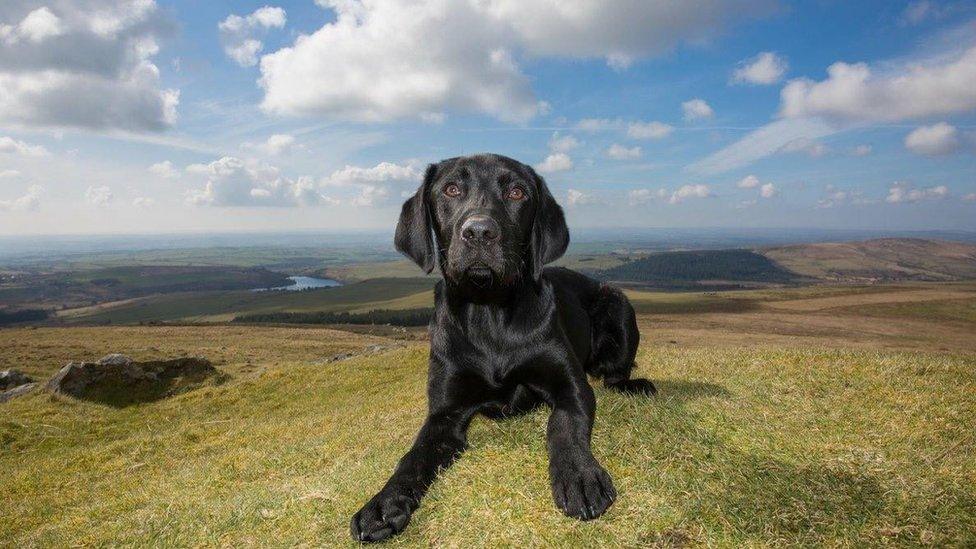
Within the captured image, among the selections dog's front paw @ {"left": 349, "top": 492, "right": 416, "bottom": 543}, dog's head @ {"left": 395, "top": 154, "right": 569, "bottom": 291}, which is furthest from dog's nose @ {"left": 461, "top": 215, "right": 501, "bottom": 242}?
dog's front paw @ {"left": 349, "top": 492, "right": 416, "bottom": 543}

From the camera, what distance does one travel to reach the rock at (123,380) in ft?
84.9

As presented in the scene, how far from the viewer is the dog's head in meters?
5.14

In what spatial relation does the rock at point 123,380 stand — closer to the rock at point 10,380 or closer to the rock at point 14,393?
the rock at point 14,393

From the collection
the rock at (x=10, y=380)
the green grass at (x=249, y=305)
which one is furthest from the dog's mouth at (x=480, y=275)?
the green grass at (x=249, y=305)

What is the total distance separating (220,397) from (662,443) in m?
25.7

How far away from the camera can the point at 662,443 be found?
4.65m

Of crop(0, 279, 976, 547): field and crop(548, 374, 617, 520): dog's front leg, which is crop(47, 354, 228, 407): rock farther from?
crop(548, 374, 617, 520): dog's front leg

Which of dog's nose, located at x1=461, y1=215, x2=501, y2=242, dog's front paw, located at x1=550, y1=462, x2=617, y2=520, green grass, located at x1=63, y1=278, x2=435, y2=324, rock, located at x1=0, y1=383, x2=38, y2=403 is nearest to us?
dog's front paw, located at x1=550, y1=462, x2=617, y2=520

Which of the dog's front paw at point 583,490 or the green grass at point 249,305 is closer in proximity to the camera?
the dog's front paw at point 583,490

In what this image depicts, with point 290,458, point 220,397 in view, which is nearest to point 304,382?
point 220,397

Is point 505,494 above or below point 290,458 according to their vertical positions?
above

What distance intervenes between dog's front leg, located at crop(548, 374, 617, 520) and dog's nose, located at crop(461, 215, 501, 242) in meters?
1.79

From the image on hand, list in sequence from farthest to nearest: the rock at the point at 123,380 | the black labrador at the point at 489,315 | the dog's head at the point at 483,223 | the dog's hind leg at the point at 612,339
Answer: the rock at the point at 123,380 < the dog's hind leg at the point at 612,339 < the dog's head at the point at 483,223 < the black labrador at the point at 489,315

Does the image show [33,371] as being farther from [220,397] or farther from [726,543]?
[726,543]
